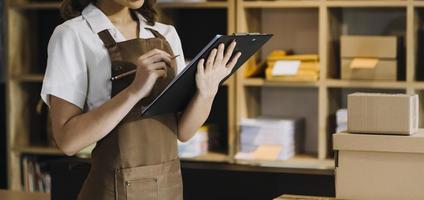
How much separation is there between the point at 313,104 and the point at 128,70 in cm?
226

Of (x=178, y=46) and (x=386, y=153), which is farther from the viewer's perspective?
(x=178, y=46)

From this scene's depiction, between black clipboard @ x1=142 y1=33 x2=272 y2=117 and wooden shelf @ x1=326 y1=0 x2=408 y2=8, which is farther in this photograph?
wooden shelf @ x1=326 y1=0 x2=408 y2=8

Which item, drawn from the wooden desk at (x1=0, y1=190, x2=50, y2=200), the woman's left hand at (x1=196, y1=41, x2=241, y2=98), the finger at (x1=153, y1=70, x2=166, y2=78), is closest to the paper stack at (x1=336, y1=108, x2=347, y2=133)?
the wooden desk at (x1=0, y1=190, x2=50, y2=200)

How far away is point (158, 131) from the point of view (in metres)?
2.17

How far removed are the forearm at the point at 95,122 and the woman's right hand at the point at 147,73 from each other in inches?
0.8

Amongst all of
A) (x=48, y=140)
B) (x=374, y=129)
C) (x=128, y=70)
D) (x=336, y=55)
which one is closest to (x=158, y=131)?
(x=128, y=70)

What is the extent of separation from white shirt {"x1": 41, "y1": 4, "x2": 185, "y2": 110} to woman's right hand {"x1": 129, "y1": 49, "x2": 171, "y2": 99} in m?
0.12

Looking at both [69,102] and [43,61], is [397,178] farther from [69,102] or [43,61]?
[43,61]

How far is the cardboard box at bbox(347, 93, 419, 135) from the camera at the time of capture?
212 centimetres

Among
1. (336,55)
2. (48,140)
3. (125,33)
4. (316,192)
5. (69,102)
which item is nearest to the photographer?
(69,102)

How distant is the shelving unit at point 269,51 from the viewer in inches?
151

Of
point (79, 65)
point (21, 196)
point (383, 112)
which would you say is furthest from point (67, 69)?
point (21, 196)

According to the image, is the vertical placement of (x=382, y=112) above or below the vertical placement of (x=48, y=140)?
above

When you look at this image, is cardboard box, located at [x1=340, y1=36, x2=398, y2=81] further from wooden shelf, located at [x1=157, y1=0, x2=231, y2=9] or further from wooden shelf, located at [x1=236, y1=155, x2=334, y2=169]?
wooden shelf, located at [x1=157, y1=0, x2=231, y2=9]
